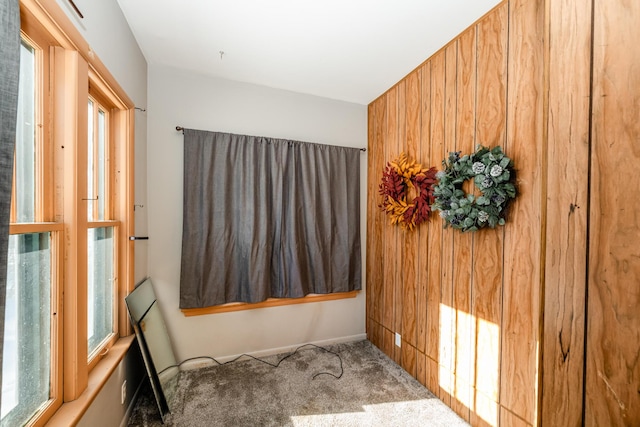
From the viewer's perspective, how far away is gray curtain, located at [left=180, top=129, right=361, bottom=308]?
223 centimetres

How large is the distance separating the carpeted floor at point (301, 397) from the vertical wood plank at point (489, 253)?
1.13 ft

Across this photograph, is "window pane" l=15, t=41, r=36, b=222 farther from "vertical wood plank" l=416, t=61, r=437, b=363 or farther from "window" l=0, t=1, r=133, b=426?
"vertical wood plank" l=416, t=61, r=437, b=363

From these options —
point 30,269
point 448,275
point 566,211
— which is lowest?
point 448,275

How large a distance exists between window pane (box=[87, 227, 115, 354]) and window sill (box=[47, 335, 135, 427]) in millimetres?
96

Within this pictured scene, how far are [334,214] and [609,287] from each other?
2.14m

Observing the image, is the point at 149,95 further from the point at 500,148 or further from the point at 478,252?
the point at 478,252

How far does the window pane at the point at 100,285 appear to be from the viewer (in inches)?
56.0

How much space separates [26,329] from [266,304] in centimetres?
168

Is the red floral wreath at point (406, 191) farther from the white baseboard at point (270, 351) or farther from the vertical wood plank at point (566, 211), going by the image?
the white baseboard at point (270, 351)

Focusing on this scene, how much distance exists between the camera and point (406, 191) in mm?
2260

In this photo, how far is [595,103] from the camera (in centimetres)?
69

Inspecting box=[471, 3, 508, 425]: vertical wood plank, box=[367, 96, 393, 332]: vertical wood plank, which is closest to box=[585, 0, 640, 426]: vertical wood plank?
box=[471, 3, 508, 425]: vertical wood plank

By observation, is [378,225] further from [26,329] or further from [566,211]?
[26,329]

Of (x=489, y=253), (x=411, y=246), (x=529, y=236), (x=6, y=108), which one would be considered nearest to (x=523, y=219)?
(x=529, y=236)
